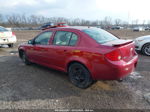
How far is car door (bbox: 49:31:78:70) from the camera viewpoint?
10.1ft

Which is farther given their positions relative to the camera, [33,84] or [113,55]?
[33,84]

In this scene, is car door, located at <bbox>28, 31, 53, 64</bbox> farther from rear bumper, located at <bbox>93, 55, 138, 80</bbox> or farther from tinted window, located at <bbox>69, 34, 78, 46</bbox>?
rear bumper, located at <bbox>93, 55, 138, 80</bbox>

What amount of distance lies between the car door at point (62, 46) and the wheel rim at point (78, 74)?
0.38 m

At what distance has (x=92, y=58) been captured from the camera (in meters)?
2.63

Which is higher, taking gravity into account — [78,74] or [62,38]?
[62,38]

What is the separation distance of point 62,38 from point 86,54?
1032 mm

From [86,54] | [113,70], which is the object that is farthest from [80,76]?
[113,70]

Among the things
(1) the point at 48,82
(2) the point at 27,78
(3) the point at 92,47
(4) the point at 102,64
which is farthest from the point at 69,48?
(2) the point at 27,78

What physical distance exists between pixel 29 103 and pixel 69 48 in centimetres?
159

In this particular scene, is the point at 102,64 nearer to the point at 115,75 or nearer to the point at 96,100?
the point at 115,75

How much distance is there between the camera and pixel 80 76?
3082 mm

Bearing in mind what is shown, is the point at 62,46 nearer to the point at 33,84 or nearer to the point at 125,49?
the point at 33,84

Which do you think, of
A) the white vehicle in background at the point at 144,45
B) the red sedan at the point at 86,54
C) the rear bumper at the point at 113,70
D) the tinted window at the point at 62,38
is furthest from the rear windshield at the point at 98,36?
the white vehicle in background at the point at 144,45

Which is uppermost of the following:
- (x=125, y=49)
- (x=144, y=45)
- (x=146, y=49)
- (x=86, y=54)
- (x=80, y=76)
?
(x=125, y=49)
